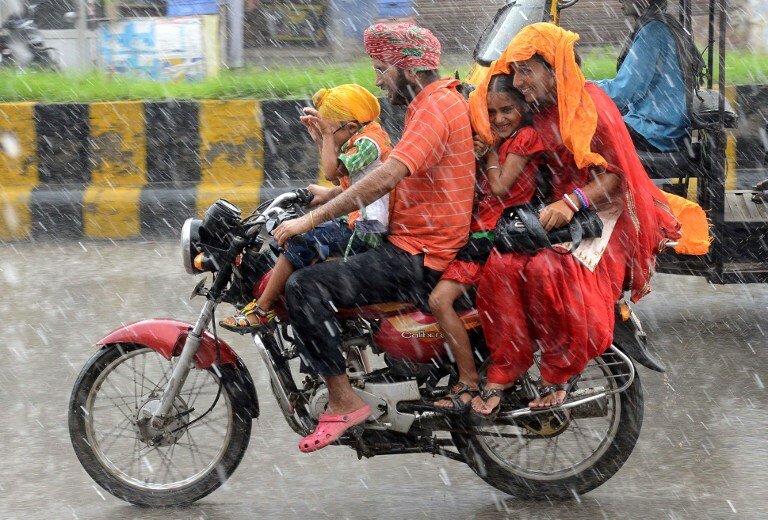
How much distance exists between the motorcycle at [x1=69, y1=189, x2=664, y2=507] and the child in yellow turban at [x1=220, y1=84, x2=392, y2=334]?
10 centimetres

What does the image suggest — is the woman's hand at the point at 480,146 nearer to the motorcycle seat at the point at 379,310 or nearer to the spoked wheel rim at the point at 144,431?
the motorcycle seat at the point at 379,310

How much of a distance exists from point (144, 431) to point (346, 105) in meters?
1.44

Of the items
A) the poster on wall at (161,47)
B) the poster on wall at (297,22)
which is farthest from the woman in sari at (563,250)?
the poster on wall at (297,22)

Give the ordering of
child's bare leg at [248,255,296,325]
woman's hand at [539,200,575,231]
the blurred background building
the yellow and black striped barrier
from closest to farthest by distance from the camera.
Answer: woman's hand at [539,200,575,231]
child's bare leg at [248,255,296,325]
the yellow and black striped barrier
the blurred background building

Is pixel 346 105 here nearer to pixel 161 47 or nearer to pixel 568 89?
pixel 568 89

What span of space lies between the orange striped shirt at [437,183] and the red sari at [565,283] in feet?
0.62

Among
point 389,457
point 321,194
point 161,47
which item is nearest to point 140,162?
point 161,47

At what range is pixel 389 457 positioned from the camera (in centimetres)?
480

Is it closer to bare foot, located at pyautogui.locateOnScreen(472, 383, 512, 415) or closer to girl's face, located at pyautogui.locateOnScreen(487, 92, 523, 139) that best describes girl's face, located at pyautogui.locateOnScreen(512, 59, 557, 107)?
girl's face, located at pyautogui.locateOnScreen(487, 92, 523, 139)

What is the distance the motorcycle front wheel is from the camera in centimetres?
427

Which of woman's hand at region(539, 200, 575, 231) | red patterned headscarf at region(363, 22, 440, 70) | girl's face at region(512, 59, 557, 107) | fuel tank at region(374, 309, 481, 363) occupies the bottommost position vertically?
fuel tank at region(374, 309, 481, 363)

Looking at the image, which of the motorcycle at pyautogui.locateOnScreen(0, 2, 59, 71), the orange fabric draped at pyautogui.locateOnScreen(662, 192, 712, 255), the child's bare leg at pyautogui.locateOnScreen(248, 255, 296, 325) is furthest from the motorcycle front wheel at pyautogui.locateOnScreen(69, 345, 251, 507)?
the motorcycle at pyautogui.locateOnScreen(0, 2, 59, 71)

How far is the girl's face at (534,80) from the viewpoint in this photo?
12.8 ft

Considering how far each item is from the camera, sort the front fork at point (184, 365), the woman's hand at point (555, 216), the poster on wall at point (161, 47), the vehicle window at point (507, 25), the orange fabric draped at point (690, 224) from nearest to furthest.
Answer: the woman's hand at point (555, 216) → the front fork at point (184, 365) → the orange fabric draped at point (690, 224) → the vehicle window at point (507, 25) → the poster on wall at point (161, 47)
